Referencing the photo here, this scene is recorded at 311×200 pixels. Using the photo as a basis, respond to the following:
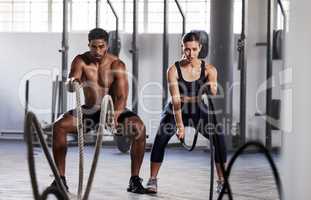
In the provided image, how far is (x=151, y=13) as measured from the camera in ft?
30.3

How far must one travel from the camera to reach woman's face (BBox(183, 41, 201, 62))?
4.46m

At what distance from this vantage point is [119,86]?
4.39 m

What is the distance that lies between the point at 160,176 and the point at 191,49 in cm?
166

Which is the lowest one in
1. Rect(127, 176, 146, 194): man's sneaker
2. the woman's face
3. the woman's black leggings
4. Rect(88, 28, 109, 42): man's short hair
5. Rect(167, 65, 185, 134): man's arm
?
Rect(127, 176, 146, 194): man's sneaker

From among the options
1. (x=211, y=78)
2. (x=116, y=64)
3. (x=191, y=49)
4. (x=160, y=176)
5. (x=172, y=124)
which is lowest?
(x=160, y=176)

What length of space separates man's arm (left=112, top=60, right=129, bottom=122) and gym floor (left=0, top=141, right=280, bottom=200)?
735 millimetres

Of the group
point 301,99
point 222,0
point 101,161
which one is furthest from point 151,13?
point 301,99

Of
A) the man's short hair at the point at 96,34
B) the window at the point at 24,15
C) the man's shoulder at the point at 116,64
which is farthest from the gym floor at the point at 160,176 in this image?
the window at the point at 24,15

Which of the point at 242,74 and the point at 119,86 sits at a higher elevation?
the point at 242,74

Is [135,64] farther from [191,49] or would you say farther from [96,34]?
[96,34]

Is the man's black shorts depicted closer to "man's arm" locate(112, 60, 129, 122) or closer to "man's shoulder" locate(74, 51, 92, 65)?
"man's arm" locate(112, 60, 129, 122)

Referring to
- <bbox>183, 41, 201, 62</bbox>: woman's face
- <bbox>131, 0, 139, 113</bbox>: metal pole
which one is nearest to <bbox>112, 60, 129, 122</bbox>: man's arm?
<bbox>183, 41, 201, 62</bbox>: woman's face

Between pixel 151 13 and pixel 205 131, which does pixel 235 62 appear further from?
pixel 205 131

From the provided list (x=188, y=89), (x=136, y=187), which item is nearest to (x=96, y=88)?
(x=188, y=89)
